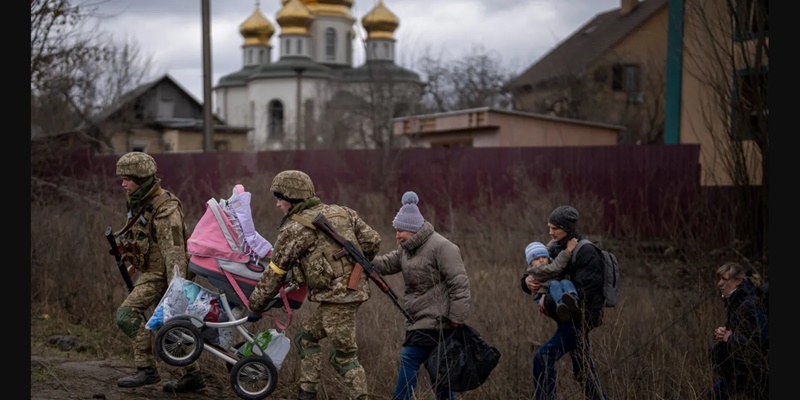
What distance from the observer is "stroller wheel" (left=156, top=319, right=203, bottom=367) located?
279 inches

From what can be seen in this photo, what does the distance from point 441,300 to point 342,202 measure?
14.4m

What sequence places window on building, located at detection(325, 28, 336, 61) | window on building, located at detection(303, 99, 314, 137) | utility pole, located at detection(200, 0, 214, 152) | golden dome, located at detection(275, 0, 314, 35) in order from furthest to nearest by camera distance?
window on building, located at detection(325, 28, 336, 61), golden dome, located at detection(275, 0, 314, 35), window on building, located at detection(303, 99, 314, 137), utility pole, located at detection(200, 0, 214, 152)

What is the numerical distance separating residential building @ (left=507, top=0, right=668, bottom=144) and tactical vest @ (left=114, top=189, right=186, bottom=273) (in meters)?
27.5

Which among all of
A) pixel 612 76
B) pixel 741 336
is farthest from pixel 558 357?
pixel 612 76

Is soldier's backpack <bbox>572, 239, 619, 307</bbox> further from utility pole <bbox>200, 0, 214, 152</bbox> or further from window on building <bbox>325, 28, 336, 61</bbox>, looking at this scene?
window on building <bbox>325, 28, 336, 61</bbox>

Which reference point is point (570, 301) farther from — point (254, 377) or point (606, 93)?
point (606, 93)

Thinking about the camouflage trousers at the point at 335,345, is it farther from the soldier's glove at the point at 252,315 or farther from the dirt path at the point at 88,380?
the dirt path at the point at 88,380

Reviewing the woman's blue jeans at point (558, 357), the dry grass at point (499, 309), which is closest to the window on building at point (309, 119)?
the dry grass at point (499, 309)

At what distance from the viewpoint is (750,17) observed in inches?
526

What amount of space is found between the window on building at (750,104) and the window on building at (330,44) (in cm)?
6582

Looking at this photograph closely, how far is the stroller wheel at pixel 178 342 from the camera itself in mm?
7082

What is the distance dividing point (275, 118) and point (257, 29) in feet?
37.1

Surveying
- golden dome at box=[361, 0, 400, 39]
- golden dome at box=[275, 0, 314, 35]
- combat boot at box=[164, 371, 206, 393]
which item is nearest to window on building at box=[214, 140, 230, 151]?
golden dome at box=[275, 0, 314, 35]
